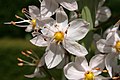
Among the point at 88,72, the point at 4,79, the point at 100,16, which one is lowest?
the point at 4,79

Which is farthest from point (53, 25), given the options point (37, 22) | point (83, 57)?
point (83, 57)

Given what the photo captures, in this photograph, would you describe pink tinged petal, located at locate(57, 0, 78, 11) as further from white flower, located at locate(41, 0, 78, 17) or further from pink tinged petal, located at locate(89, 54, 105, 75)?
pink tinged petal, located at locate(89, 54, 105, 75)

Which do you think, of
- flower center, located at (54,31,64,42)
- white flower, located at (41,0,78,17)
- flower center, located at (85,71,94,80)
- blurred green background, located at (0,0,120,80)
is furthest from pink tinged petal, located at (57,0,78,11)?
blurred green background, located at (0,0,120,80)

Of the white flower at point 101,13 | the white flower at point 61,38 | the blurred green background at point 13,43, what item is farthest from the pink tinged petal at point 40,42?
the blurred green background at point 13,43

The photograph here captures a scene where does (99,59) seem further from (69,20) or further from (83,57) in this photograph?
(69,20)

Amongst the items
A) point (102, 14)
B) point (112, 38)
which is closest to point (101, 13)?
point (102, 14)
